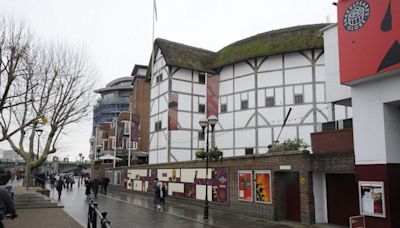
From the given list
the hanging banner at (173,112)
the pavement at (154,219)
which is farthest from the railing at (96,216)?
the hanging banner at (173,112)

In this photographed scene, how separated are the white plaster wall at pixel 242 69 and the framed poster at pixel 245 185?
13.8 m

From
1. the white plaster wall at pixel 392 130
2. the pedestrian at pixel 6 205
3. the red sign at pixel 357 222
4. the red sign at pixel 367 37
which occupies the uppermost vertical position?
the red sign at pixel 367 37

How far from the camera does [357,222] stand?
10.2m

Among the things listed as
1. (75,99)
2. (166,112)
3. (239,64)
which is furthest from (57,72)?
Answer: (239,64)

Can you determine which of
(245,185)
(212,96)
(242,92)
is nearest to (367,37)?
(245,185)

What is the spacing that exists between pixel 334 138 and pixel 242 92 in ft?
53.2

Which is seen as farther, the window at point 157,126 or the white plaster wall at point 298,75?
the window at point 157,126

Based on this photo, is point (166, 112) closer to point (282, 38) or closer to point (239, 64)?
point (239, 64)

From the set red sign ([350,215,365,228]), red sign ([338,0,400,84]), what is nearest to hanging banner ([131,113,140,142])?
red sign ([338,0,400,84])

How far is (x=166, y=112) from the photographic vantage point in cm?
3136

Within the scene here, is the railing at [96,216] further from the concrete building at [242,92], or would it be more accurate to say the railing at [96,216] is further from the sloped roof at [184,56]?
the sloped roof at [184,56]

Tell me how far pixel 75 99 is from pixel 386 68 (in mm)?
21924

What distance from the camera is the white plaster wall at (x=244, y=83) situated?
2922cm

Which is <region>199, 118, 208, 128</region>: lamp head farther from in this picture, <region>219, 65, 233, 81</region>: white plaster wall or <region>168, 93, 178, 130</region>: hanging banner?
<region>219, 65, 233, 81</region>: white plaster wall
